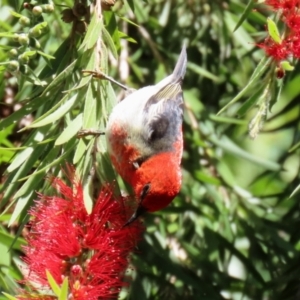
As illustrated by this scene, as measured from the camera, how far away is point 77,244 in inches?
72.9

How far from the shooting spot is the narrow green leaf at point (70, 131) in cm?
184

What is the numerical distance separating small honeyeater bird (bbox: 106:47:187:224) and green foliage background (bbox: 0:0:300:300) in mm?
133

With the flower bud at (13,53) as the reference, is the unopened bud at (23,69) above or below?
below

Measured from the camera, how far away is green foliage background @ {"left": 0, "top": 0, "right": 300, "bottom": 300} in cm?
196

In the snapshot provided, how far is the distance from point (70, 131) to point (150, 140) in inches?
25.2

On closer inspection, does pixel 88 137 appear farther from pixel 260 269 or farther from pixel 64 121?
pixel 260 269

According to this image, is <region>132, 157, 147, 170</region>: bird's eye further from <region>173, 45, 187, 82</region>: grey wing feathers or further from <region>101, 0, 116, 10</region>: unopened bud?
<region>101, 0, 116, 10</region>: unopened bud

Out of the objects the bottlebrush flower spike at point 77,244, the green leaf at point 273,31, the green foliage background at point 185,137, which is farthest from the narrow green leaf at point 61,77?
the green leaf at point 273,31

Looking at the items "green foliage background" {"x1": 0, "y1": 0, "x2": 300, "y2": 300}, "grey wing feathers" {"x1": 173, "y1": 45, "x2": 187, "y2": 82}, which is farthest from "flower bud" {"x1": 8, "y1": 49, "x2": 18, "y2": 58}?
"grey wing feathers" {"x1": 173, "y1": 45, "x2": 187, "y2": 82}

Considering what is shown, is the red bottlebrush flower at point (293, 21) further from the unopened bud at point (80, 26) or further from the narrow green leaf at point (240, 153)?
the narrow green leaf at point (240, 153)

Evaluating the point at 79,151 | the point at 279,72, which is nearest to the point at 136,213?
the point at 79,151

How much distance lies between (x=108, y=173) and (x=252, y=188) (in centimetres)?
111

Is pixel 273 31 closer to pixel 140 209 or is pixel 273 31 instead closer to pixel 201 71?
pixel 140 209

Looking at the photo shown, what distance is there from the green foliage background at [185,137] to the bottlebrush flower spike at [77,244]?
0.16 feet
